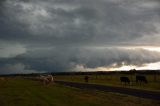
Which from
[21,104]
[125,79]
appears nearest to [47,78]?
[125,79]

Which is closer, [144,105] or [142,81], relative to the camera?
[144,105]

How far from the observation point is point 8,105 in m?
30.2

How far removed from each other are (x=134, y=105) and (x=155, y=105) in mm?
1669

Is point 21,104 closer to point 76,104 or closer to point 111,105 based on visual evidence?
point 76,104

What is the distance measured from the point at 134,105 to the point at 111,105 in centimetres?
183

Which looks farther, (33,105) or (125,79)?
(125,79)

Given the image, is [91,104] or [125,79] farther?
[125,79]

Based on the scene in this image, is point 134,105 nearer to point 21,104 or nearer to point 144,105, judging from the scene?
point 144,105

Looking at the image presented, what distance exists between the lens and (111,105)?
97.4 ft

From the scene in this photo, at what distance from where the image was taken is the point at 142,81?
74500 millimetres

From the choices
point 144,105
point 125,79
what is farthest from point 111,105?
point 125,79

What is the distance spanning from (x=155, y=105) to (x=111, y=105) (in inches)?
137

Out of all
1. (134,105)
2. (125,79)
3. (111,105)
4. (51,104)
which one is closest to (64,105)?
(51,104)

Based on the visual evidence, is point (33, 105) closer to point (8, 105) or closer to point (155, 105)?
point (8, 105)
